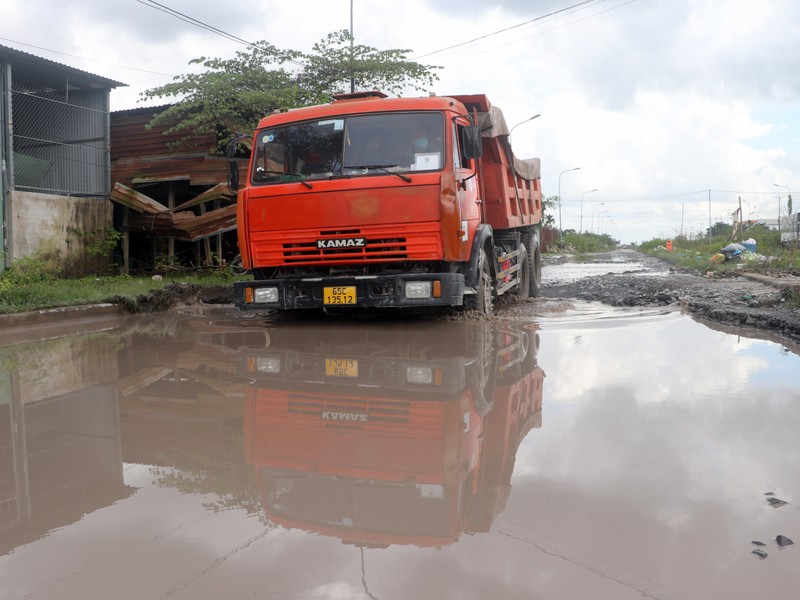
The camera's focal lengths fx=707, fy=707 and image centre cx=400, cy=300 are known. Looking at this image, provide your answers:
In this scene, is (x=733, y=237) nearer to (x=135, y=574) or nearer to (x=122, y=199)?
(x=122, y=199)

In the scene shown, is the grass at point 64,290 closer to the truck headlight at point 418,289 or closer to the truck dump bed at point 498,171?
the truck headlight at point 418,289

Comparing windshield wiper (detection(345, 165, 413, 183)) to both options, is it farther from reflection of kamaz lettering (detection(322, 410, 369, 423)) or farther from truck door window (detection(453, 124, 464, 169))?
reflection of kamaz lettering (detection(322, 410, 369, 423))

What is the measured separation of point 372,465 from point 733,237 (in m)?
32.5

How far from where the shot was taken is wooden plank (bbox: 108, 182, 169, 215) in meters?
15.3

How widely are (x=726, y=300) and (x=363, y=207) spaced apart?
6.31 metres

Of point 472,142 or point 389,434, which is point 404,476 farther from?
point 472,142

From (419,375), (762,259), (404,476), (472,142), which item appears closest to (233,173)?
(472,142)

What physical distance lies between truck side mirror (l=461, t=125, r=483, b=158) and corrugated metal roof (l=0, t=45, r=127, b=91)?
32.1 ft

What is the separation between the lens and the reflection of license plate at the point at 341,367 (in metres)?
5.70

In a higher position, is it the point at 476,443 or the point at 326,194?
the point at 326,194

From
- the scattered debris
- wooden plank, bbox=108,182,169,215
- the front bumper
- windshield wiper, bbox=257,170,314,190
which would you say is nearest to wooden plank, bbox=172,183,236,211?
wooden plank, bbox=108,182,169,215

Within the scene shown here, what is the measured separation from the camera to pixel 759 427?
13.1ft

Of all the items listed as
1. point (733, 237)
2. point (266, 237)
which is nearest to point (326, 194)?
point (266, 237)

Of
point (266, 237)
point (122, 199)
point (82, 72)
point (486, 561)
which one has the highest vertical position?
point (82, 72)
